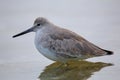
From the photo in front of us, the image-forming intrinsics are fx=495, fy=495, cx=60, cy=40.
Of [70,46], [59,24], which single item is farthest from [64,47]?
[59,24]

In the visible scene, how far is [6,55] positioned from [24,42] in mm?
611

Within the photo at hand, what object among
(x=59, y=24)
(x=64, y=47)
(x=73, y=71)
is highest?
(x=59, y=24)

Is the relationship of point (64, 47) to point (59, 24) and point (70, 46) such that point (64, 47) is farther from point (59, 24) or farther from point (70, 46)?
point (59, 24)

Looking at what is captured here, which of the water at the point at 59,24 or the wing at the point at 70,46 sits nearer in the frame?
the water at the point at 59,24

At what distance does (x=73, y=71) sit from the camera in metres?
6.41

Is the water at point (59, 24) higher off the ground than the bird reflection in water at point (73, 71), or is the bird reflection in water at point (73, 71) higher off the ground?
the water at point (59, 24)

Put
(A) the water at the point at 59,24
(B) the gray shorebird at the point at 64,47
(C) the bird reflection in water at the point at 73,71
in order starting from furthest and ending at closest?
(B) the gray shorebird at the point at 64,47, (A) the water at the point at 59,24, (C) the bird reflection in water at the point at 73,71

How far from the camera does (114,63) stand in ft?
21.4

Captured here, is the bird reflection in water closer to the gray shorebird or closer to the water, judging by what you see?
the water

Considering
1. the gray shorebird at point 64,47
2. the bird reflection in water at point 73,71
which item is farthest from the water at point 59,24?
the gray shorebird at point 64,47

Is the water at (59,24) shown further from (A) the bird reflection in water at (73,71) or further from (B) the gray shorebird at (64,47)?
(B) the gray shorebird at (64,47)

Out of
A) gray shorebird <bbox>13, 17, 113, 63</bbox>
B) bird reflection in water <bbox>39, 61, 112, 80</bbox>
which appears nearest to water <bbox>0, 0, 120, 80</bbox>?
bird reflection in water <bbox>39, 61, 112, 80</bbox>

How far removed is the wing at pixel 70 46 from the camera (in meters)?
6.52

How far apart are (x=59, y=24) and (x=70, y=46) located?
2.15 metres
